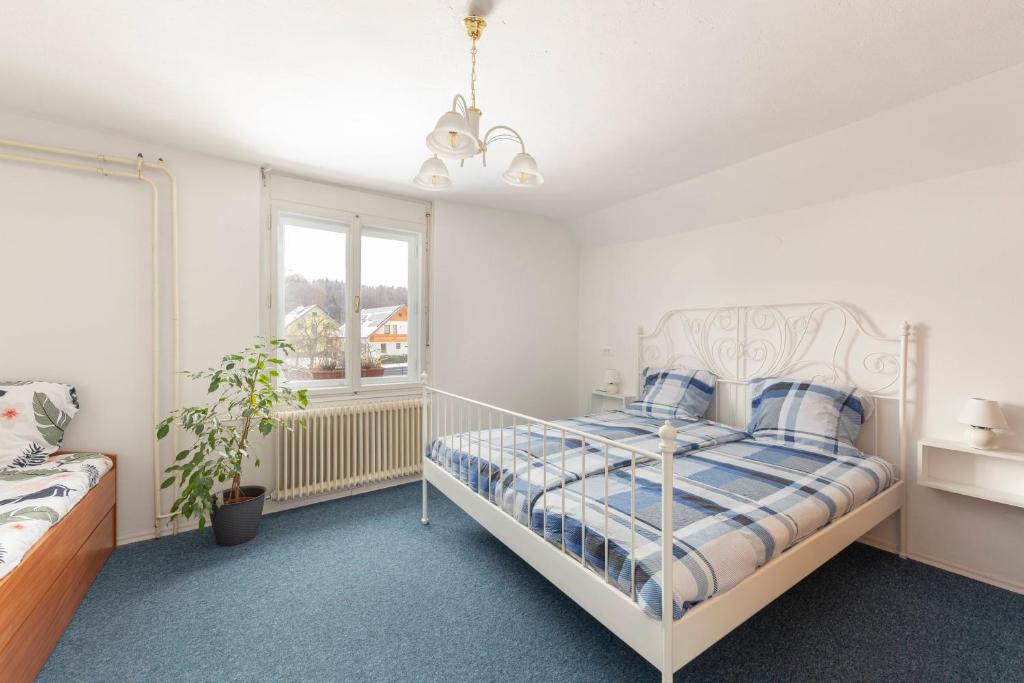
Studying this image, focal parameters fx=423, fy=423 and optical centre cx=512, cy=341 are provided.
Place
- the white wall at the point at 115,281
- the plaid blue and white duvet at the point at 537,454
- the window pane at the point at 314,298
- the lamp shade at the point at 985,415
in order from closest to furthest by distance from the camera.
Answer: the plaid blue and white duvet at the point at 537,454 < the lamp shade at the point at 985,415 < the white wall at the point at 115,281 < the window pane at the point at 314,298

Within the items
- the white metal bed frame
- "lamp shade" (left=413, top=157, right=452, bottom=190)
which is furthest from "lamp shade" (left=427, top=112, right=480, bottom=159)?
the white metal bed frame

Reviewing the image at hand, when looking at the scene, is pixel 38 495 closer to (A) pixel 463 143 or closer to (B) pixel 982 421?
(A) pixel 463 143

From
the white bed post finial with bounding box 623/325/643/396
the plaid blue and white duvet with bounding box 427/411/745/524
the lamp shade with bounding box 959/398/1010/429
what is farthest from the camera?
the white bed post finial with bounding box 623/325/643/396

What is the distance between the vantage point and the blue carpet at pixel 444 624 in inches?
61.7

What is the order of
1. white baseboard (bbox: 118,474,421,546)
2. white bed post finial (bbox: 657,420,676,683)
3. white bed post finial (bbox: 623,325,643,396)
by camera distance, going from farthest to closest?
1. white bed post finial (bbox: 623,325,643,396)
2. white baseboard (bbox: 118,474,421,546)
3. white bed post finial (bbox: 657,420,676,683)

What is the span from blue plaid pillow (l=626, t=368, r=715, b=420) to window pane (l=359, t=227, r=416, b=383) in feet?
6.35

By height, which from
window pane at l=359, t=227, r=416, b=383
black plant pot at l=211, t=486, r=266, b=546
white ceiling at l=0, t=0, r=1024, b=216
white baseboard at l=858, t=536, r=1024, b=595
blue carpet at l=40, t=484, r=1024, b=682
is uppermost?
white ceiling at l=0, t=0, r=1024, b=216

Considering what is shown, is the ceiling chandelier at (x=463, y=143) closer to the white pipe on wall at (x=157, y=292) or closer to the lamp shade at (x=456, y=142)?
the lamp shade at (x=456, y=142)

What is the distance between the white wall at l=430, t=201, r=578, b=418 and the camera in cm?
360

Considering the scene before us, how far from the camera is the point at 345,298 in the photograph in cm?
323

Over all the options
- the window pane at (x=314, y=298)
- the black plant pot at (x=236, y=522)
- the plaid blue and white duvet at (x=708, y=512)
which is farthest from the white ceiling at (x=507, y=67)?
the black plant pot at (x=236, y=522)

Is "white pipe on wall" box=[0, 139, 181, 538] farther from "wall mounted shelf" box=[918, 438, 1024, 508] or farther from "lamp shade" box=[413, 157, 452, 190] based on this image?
"wall mounted shelf" box=[918, 438, 1024, 508]

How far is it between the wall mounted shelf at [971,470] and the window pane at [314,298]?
367 cm

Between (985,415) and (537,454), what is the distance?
83.6 inches
